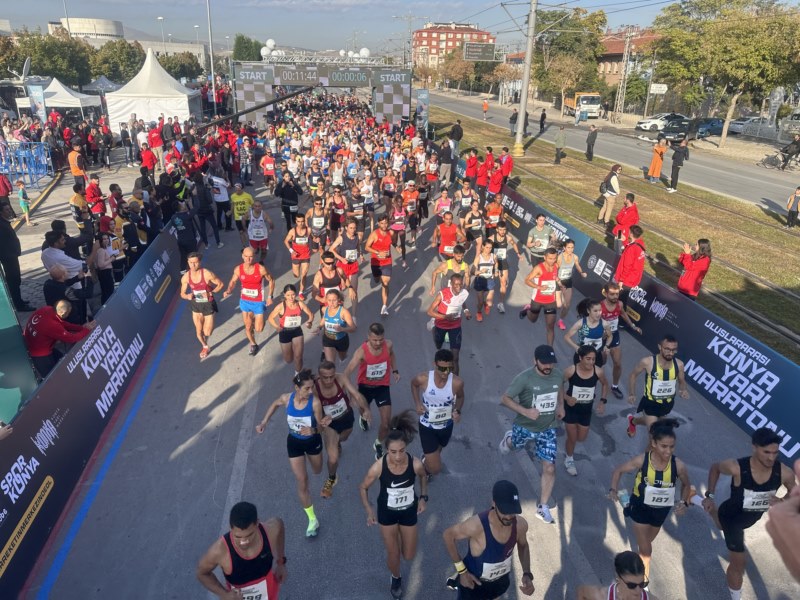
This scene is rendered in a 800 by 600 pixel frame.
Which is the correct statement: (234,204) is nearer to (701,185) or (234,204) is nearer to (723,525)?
(723,525)

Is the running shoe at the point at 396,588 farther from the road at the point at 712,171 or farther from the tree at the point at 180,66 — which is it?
the tree at the point at 180,66

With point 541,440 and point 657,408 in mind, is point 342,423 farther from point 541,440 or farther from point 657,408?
point 657,408

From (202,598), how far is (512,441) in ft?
11.4

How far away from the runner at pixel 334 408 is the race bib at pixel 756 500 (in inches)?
142

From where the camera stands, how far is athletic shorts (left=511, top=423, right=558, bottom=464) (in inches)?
229

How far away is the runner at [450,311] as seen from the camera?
7.74 m

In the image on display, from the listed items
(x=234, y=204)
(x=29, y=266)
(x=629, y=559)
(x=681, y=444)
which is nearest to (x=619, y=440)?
(x=681, y=444)

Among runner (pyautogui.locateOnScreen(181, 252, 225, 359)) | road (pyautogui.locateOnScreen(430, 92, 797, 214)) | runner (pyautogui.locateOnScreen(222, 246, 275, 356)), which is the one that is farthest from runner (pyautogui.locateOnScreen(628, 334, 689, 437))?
road (pyautogui.locateOnScreen(430, 92, 797, 214))

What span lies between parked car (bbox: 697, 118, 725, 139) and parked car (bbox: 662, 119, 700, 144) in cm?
32

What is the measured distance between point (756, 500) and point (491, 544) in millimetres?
2563

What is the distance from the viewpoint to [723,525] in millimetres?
4961

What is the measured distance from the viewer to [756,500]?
478 centimetres

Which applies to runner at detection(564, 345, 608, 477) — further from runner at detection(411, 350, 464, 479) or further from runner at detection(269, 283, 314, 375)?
runner at detection(269, 283, 314, 375)

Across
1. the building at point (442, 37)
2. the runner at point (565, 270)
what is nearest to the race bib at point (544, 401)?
the runner at point (565, 270)
